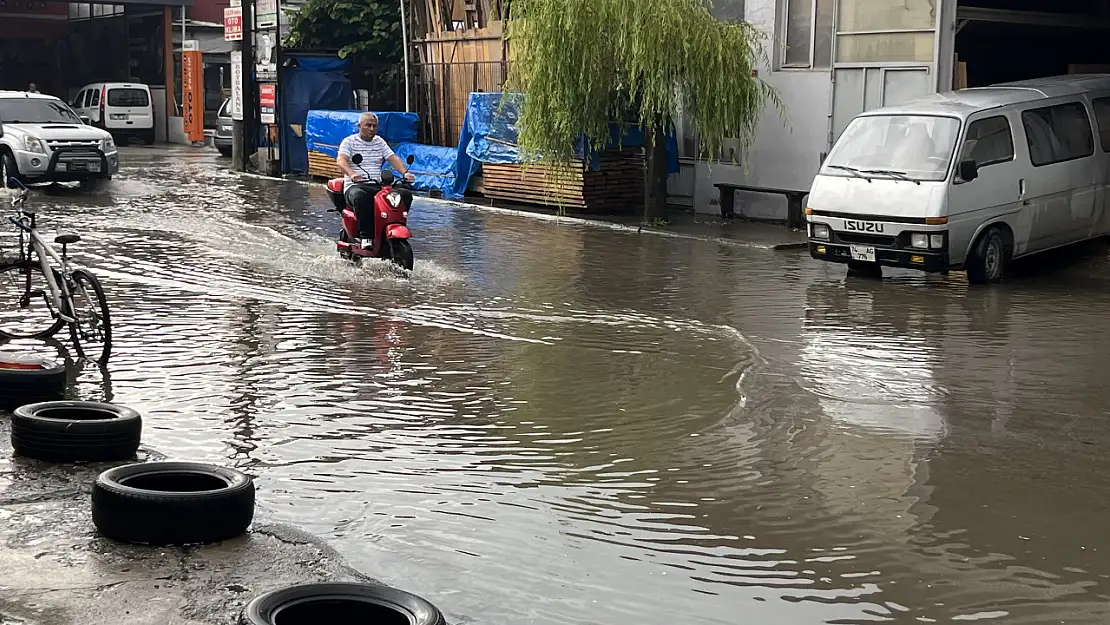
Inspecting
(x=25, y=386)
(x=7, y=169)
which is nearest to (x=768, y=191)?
(x=7, y=169)

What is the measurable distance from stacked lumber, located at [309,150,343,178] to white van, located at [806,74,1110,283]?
1435 cm

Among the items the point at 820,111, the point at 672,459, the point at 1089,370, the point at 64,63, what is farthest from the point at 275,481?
the point at 64,63

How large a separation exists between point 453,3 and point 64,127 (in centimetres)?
878

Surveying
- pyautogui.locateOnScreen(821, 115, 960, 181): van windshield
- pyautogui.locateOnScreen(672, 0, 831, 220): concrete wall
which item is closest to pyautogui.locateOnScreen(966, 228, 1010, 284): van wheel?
pyautogui.locateOnScreen(821, 115, 960, 181): van windshield

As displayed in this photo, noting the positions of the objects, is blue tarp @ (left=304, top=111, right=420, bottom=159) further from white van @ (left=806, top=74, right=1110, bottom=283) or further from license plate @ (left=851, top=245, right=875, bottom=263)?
license plate @ (left=851, top=245, right=875, bottom=263)

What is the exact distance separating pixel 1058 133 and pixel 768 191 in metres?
5.45

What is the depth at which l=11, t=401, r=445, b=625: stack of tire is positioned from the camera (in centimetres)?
438

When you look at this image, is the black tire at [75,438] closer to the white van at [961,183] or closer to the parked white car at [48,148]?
the white van at [961,183]

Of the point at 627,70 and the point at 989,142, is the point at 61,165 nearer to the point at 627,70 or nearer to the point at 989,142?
the point at 627,70

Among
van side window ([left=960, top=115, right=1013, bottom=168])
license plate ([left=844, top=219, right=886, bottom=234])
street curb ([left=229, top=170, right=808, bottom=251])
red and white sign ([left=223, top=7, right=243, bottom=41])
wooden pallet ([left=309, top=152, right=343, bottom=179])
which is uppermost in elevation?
red and white sign ([left=223, top=7, right=243, bottom=41])

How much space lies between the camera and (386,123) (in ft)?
84.3

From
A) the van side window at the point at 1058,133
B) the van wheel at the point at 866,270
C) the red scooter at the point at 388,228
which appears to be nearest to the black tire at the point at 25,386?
the red scooter at the point at 388,228

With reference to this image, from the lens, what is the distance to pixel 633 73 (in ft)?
58.3

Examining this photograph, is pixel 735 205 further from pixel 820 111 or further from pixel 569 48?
pixel 569 48
